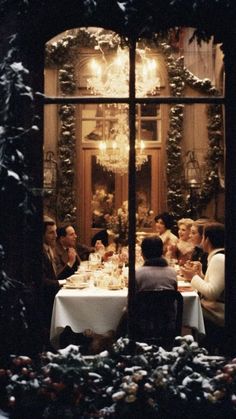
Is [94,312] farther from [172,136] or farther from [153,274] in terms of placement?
[172,136]

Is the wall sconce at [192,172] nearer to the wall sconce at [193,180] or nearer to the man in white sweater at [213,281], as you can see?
the wall sconce at [193,180]

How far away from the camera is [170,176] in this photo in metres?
13.3

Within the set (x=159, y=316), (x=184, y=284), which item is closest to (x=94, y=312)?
(x=159, y=316)

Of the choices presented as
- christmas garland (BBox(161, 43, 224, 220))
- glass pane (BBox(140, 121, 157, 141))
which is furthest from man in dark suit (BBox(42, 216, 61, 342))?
glass pane (BBox(140, 121, 157, 141))

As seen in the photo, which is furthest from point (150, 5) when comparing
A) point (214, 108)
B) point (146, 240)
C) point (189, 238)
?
point (214, 108)

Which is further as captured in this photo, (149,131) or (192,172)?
(149,131)

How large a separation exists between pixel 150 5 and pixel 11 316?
2654mm

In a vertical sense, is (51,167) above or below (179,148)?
below

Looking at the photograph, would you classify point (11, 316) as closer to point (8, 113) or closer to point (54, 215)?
point (8, 113)

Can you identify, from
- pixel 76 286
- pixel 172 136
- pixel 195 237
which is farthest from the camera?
pixel 172 136

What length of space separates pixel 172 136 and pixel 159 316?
7.99 m

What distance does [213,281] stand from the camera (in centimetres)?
625

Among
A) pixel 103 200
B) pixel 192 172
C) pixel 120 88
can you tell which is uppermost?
pixel 120 88

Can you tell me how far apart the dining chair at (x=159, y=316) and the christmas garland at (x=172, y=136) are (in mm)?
7055
